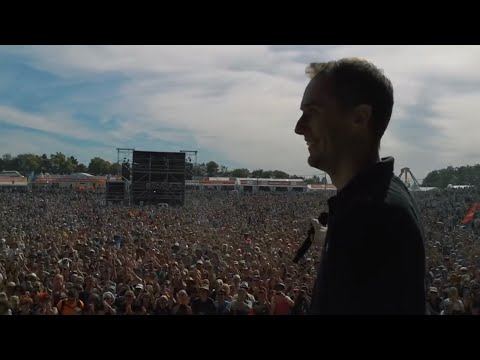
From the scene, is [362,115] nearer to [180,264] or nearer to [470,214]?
[180,264]

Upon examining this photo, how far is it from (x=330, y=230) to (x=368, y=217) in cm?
10

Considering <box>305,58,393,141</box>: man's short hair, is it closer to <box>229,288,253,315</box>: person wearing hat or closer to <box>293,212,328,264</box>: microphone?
<box>293,212,328,264</box>: microphone

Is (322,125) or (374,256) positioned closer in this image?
(374,256)

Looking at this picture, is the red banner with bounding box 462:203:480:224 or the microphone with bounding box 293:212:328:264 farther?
the red banner with bounding box 462:203:480:224

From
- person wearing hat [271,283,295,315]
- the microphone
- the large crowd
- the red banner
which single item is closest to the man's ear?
the large crowd

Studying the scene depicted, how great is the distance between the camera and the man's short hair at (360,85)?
3.70 ft

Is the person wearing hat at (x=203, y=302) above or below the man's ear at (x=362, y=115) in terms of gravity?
below

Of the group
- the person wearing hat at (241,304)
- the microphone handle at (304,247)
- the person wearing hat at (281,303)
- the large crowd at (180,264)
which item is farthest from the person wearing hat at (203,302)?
the microphone handle at (304,247)

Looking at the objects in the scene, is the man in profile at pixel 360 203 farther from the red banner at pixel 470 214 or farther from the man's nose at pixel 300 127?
the red banner at pixel 470 214

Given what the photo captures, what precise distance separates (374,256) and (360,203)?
11cm

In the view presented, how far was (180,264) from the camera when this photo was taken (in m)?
9.24

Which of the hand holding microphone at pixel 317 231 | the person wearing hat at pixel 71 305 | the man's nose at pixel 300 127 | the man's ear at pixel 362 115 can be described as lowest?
the person wearing hat at pixel 71 305

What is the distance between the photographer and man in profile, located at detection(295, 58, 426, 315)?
100 centimetres

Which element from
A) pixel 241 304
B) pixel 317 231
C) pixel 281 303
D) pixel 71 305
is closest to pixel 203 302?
pixel 241 304
